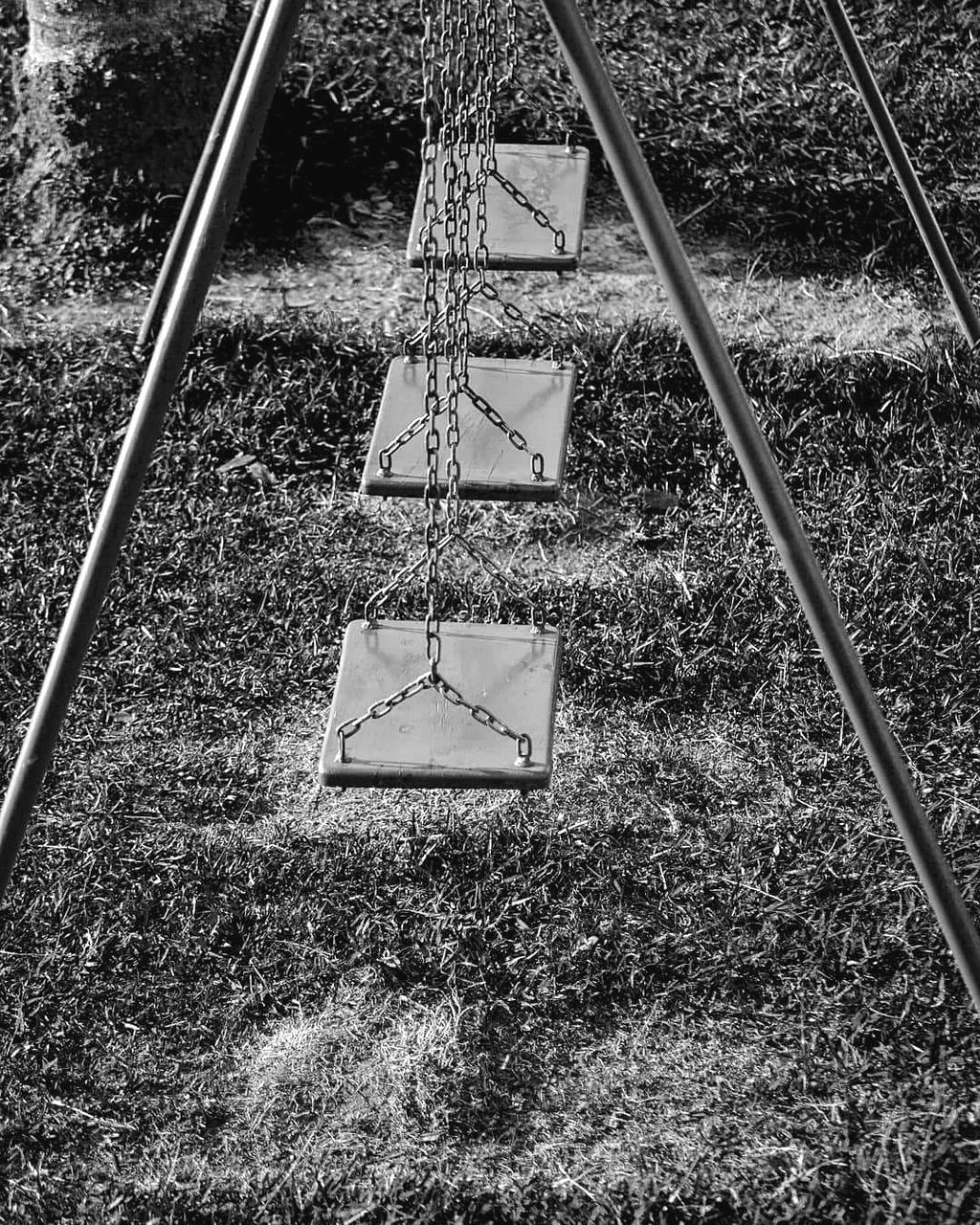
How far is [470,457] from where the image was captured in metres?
3.25

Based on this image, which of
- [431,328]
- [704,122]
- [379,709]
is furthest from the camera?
[704,122]

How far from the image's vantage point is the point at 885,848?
11.7 feet

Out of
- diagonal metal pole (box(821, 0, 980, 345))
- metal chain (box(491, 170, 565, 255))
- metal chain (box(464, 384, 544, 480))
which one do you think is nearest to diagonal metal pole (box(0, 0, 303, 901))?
metal chain (box(464, 384, 544, 480))

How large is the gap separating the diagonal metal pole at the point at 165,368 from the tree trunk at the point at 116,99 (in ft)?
11.3

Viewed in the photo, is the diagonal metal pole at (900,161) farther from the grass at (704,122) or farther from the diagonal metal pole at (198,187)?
the diagonal metal pole at (198,187)

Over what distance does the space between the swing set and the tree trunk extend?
165 cm

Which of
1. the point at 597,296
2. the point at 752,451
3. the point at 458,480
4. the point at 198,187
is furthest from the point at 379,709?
the point at 597,296

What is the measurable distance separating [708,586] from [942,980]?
1334mm

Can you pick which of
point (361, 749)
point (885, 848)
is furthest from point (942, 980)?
point (361, 749)

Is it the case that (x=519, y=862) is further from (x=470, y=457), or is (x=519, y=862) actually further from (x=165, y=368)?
(x=165, y=368)

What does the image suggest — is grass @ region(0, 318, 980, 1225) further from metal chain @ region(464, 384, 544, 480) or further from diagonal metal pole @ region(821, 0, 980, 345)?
metal chain @ region(464, 384, 544, 480)

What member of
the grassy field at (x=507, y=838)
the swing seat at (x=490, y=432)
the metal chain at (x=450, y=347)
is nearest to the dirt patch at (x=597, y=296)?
the grassy field at (x=507, y=838)

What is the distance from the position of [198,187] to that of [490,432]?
5.44 feet

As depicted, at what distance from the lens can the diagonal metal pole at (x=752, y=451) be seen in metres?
2.34
